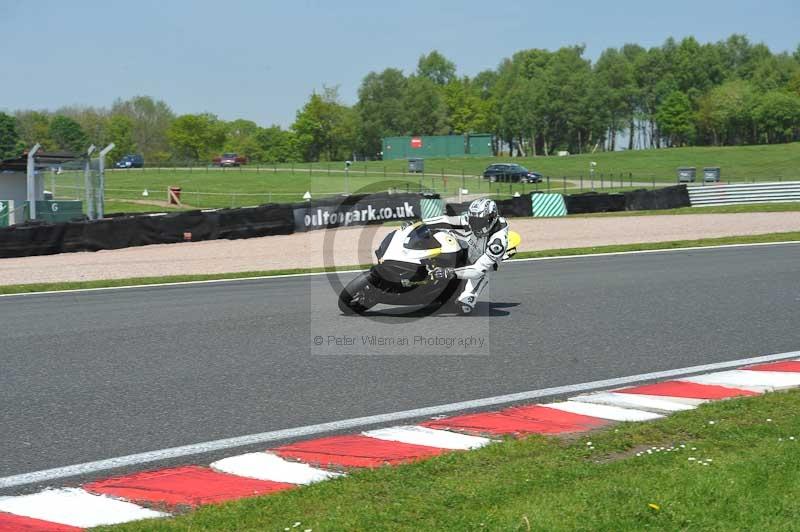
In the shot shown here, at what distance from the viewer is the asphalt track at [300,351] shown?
752 cm

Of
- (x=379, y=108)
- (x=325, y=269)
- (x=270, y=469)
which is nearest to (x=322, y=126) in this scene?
(x=379, y=108)

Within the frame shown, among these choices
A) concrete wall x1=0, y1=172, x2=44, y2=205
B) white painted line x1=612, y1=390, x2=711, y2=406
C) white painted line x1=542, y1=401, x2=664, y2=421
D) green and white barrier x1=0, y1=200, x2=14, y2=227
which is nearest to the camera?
white painted line x1=542, y1=401, x2=664, y2=421

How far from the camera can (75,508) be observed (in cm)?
534

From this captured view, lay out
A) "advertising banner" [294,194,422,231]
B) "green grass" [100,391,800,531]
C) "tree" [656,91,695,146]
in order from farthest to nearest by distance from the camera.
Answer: "tree" [656,91,695,146] < "advertising banner" [294,194,422,231] < "green grass" [100,391,800,531]

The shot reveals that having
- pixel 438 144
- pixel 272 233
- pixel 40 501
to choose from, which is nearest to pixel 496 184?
pixel 272 233

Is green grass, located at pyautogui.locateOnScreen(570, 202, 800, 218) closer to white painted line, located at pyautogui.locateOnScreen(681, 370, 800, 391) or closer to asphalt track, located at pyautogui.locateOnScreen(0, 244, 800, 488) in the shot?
asphalt track, located at pyautogui.locateOnScreen(0, 244, 800, 488)

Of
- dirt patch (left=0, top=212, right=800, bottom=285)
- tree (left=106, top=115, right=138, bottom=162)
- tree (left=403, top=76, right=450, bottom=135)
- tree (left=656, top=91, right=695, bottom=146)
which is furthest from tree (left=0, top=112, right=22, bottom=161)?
dirt patch (left=0, top=212, right=800, bottom=285)

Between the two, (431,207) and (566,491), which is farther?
(431,207)

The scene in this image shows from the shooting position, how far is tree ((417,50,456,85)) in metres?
181

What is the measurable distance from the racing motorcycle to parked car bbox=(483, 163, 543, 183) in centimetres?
5293

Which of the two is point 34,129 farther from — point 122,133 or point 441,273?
point 441,273

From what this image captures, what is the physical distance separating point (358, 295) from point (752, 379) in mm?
5248

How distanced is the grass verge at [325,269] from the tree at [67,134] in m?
144

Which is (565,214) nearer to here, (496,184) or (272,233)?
(272,233)
